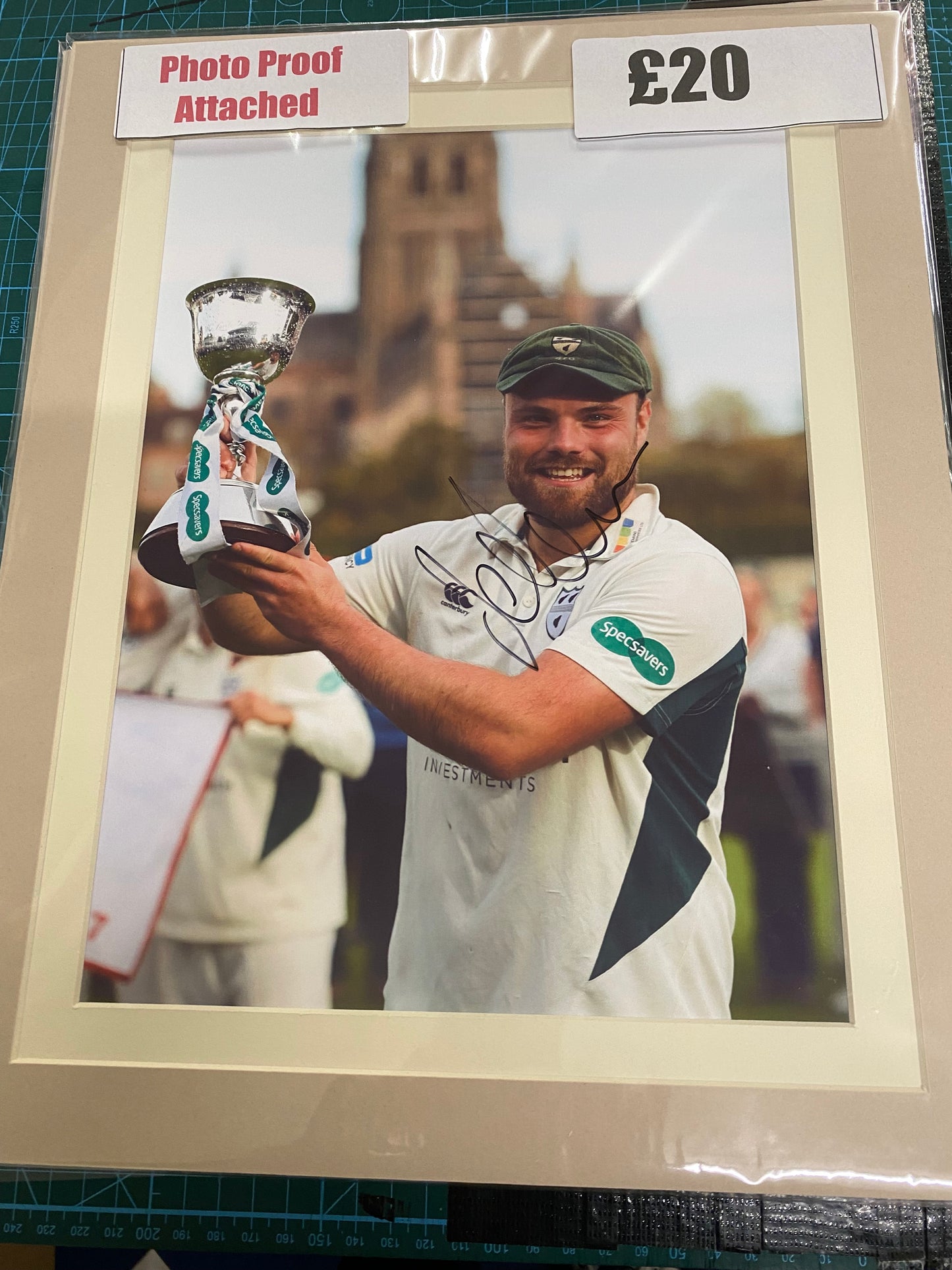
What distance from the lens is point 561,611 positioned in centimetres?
100

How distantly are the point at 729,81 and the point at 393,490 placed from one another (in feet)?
2.24

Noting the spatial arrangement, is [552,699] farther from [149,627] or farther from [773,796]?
[149,627]

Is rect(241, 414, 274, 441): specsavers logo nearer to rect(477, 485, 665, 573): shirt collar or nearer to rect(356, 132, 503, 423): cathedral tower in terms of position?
rect(356, 132, 503, 423): cathedral tower

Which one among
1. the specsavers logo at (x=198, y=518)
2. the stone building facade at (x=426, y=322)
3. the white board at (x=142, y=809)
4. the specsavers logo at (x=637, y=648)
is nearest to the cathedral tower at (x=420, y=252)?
the stone building facade at (x=426, y=322)

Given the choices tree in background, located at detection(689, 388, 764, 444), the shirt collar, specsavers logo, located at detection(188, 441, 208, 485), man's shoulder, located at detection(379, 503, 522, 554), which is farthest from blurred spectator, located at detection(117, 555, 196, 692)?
tree in background, located at detection(689, 388, 764, 444)

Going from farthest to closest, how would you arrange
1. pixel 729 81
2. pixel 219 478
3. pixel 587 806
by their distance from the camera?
1. pixel 729 81
2. pixel 219 478
3. pixel 587 806

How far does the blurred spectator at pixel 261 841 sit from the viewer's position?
945 millimetres

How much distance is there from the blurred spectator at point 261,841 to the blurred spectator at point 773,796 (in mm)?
401

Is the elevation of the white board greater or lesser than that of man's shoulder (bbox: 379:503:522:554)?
lesser

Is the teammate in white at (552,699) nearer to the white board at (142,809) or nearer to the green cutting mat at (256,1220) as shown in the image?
the white board at (142,809)

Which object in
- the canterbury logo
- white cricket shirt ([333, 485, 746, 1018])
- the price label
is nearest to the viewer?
white cricket shirt ([333, 485, 746, 1018])

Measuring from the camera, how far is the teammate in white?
3.03ft

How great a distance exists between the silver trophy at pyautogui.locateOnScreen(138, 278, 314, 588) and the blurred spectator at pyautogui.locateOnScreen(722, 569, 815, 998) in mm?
521

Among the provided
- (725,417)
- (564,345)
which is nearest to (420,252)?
(564,345)
